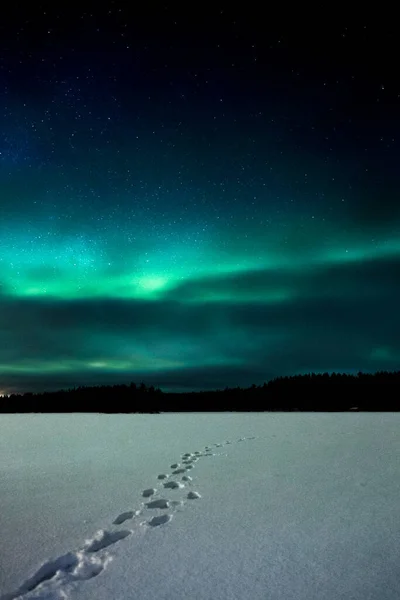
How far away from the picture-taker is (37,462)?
235 inches

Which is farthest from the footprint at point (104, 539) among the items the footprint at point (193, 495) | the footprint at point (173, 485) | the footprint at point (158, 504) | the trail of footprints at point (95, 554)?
the footprint at point (173, 485)

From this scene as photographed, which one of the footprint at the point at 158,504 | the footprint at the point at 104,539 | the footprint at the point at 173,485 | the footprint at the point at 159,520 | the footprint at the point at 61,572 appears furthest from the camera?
the footprint at the point at 173,485

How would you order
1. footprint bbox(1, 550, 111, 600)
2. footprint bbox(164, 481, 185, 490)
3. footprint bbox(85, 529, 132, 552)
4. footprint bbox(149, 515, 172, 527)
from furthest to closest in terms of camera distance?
footprint bbox(164, 481, 185, 490) < footprint bbox(149, 515, 172, 527) < footprint bbox(85, 529, 132, 552) < footprint bbox(1, 550, 111, 600)

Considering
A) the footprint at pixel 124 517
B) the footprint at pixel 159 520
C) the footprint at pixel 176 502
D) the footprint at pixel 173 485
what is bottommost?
the footprint at pixel 173 485

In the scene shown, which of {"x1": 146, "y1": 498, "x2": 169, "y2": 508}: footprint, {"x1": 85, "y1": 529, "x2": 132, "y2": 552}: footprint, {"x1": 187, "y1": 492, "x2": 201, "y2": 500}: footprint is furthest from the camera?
{"x1": 187, "y1": 492, "x2": 201, "y2": 500}: footprint

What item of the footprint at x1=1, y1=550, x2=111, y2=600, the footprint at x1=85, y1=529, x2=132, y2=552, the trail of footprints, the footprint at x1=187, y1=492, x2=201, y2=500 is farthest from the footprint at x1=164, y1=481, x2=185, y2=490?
the footprint at x1=1, y1=550, x2=111, y2=600

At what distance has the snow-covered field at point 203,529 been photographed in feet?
7.08

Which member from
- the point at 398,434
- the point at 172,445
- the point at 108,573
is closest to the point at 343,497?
the point at 108,573

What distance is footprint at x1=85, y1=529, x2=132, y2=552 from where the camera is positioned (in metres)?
2.66

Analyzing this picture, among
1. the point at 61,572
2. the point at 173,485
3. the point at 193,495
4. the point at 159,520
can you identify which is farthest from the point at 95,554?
the point at 173,485

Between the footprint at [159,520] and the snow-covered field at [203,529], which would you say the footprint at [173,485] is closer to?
the snow-covered field at [203,529]

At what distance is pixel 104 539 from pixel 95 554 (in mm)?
274

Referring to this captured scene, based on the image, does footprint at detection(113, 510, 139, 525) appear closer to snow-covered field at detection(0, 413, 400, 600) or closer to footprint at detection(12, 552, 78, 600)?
snow-covered field at detection(0, 413, 400, 600)

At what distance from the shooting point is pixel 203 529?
2.96 meters
